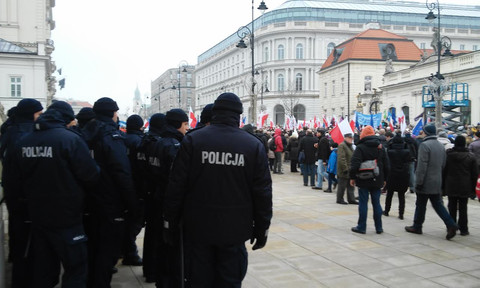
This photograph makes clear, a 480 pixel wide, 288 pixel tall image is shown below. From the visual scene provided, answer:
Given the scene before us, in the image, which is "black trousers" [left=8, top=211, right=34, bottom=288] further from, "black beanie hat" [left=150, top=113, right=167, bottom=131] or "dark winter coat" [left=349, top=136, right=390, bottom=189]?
"dark winter coat" [left=349, top=136, right=390, bottom=189]

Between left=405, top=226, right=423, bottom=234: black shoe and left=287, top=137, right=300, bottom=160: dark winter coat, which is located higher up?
left=287, top=137, right=300, bottom=160: dark winter coat

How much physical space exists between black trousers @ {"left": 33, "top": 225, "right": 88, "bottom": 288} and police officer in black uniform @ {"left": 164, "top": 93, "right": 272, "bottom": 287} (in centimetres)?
101

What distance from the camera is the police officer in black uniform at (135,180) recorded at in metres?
5.42

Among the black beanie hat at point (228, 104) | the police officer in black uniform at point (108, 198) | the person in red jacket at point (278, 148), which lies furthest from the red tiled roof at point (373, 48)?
the black beanie hat at point (228, 104)

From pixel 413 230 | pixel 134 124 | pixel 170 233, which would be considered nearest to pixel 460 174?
pixel 413 230

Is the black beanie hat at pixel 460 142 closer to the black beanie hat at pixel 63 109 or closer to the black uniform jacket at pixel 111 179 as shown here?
the black uniform jacket at pixel 111 179

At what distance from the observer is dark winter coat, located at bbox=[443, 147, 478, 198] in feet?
26.0

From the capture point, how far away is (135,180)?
18.7ft

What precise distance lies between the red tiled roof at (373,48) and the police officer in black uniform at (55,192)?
5189 centimetres

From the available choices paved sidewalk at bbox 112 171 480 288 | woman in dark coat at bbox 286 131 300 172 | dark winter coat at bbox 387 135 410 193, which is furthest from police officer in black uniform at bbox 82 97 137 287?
woman in dark coat at bbox 286 131 300 172

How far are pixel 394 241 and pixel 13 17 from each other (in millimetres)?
54881

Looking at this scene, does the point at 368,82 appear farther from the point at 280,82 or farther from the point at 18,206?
the point at 18,206

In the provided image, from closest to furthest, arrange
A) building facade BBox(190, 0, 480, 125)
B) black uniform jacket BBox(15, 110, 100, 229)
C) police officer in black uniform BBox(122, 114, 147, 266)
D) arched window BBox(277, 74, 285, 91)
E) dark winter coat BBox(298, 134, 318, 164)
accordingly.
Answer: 1. black uniform jacket BBox(15, 110, 100, 229)
2. police officer in black uniform BBox(122, 114, 147, 266)
3. dark winter coat BBox(298, 134, 318, 164)
4. building facade BBox(190, 0, 480, 125)
5. arched window BBox(277, 74, 285, 91)

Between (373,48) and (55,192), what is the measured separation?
5537cm
